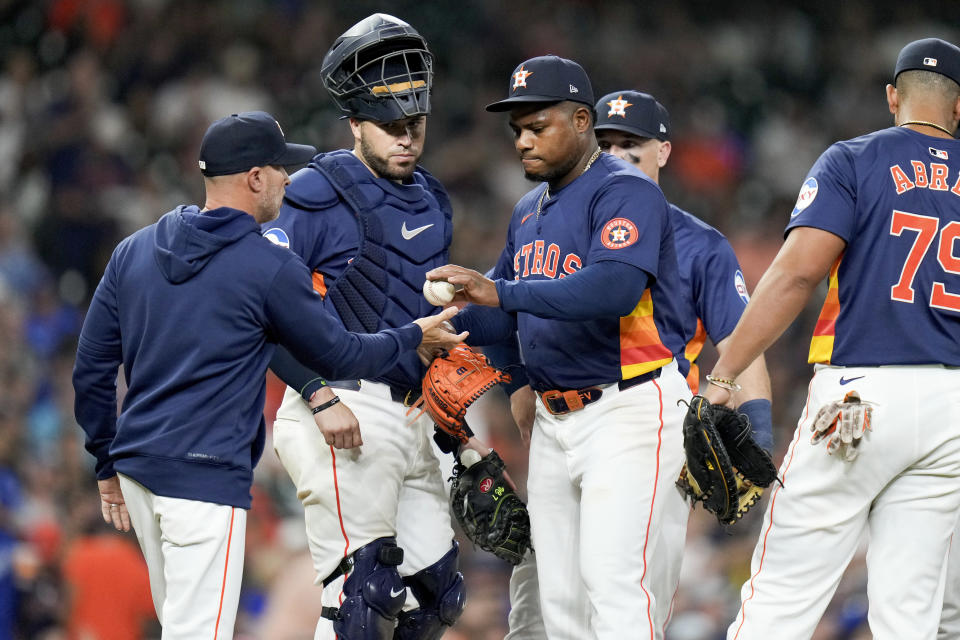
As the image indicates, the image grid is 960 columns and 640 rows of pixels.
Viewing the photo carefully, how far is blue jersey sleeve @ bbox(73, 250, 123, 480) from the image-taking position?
3793 mm

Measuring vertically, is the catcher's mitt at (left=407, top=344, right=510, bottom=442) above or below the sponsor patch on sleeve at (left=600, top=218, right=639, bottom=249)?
below

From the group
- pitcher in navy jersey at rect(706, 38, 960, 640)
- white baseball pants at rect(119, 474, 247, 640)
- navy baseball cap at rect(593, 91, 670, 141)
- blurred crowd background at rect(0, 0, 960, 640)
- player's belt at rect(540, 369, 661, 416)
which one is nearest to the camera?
white baseball pants at rect(119, 474, 247, 640)

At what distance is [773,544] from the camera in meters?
3.77

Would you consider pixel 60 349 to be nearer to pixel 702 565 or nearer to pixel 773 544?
pixel 702 565

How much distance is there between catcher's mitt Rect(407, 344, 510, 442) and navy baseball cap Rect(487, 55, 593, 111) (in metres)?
0.92

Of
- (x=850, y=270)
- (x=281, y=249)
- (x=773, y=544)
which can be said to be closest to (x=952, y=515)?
(x=773, y=544)

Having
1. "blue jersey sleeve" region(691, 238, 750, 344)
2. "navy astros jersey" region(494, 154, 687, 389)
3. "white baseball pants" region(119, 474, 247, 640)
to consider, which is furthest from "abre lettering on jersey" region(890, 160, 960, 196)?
"white baseball pants" region(119, 474, 247, 640)

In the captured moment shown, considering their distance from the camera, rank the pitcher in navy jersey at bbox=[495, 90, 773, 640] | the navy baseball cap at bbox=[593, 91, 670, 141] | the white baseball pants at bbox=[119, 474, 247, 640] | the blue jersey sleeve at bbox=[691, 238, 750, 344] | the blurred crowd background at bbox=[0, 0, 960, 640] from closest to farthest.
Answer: the white baseball pants at bbox=[119, 474, 247, 640] < the pitcher in navy jersey at bbox=[495, 90, 773, 640] < the blue jersey sleeve at bbox=[691, 238, 750, 344] < the navy baseball cap at bbox=[593, 91, 670, 141] < the blurred crowd background at bbox=[0, 0, 960, 640]

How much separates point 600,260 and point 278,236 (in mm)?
1166

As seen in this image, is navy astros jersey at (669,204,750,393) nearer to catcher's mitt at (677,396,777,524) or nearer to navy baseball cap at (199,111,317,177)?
catcher's mitt at (677,396,777,524)

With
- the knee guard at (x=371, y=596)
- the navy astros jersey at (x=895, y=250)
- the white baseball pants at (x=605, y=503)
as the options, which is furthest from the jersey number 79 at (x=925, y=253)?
the knee guard at (x=371, y=596)

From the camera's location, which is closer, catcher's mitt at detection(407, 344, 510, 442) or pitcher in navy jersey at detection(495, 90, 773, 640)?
catcher's mitt at detection(407, 344, 510, 442)

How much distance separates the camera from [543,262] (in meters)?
4.21

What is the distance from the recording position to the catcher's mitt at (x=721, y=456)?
3.78 m
